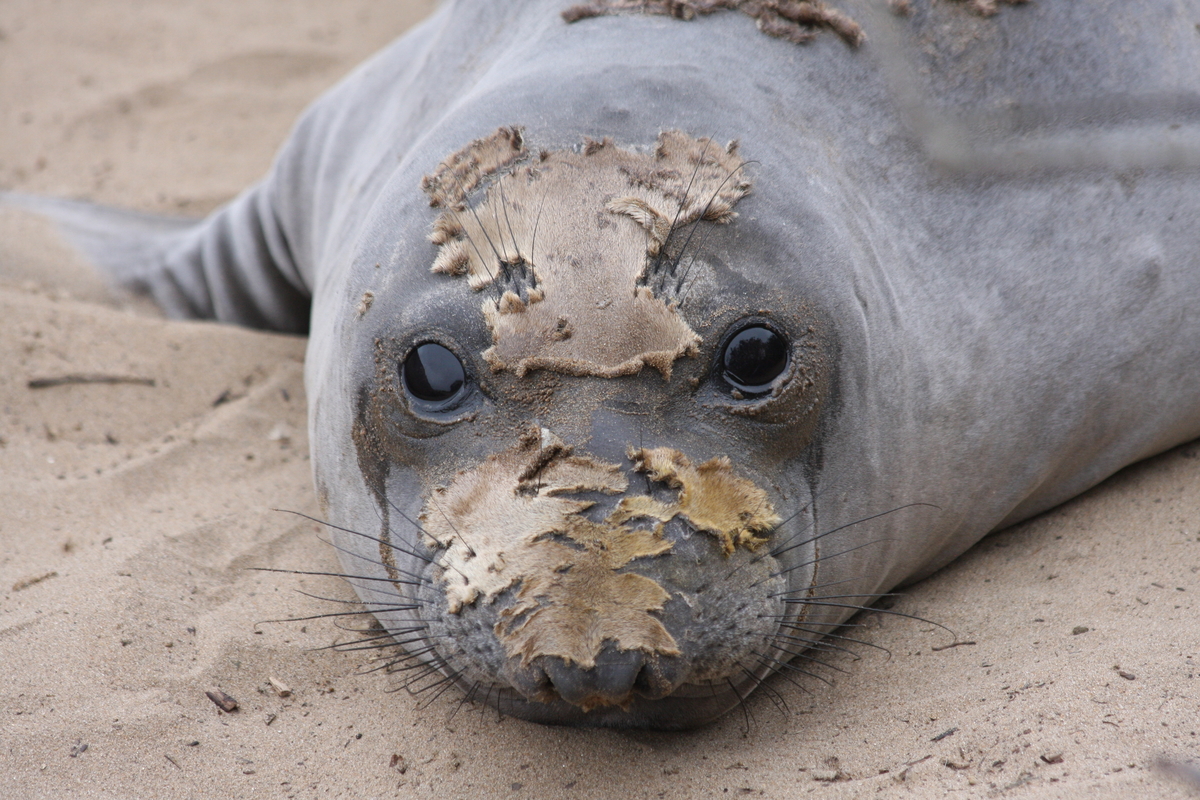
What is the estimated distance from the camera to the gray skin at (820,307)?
7.32ft

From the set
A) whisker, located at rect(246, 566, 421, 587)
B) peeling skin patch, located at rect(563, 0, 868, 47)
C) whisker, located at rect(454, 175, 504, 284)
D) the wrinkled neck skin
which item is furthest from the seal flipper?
whisker, located at rect(454, 175, 504, 284)

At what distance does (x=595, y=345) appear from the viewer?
219 cm

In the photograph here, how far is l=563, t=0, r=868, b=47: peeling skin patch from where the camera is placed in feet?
9.58

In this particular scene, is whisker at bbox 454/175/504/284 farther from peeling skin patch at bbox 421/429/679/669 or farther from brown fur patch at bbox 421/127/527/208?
peeling skin patch at bbox 421/429/679/669

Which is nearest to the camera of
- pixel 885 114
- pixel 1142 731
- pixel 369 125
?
pixel 1142 731

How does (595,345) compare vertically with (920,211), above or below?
below

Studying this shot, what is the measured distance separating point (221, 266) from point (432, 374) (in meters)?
2.83

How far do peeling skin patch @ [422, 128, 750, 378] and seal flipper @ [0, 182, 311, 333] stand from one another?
2429 mm

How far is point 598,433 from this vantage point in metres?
2.14

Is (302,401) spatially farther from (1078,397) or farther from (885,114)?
(1078,397)

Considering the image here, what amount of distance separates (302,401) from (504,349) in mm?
1903

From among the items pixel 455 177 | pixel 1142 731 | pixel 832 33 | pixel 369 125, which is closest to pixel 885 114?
pixel 832 33

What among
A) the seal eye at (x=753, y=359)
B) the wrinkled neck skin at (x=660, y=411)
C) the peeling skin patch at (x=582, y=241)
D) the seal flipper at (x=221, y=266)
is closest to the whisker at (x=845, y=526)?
the wrinkled neck skin at (x=660, y=411)

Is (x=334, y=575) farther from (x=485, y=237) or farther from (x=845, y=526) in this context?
(x=845, y=526)
